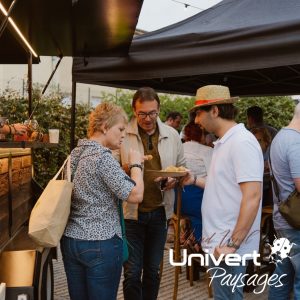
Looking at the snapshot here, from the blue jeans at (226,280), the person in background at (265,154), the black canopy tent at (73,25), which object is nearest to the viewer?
the blue jeans at (226,280)

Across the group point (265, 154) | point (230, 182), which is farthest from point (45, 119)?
point (230, 182)

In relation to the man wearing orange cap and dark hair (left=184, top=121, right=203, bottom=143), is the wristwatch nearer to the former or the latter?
the man wearing orange cap

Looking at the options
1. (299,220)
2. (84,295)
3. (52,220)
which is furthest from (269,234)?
(52,220)

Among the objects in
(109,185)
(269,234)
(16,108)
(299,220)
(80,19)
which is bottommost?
(269,234)

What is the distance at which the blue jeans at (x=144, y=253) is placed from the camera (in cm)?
344

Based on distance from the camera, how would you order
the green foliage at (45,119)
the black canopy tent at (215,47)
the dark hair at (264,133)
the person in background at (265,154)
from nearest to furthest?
the black canopy tent at (215,47)
the person in background at (265,154)
the dark hair at (264,133)
the green foliage at (45,119)

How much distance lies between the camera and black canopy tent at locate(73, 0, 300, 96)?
324 cm

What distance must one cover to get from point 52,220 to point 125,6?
1.65 meters

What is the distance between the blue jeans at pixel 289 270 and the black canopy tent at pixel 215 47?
49.8 inches

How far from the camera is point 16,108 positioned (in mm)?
7816

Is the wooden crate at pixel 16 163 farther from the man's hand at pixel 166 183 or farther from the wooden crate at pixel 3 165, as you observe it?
the man's hand at pixel 166 183

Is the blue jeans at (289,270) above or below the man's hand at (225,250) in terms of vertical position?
below

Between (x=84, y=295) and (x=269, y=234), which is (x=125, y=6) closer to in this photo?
(x=84, y=295)

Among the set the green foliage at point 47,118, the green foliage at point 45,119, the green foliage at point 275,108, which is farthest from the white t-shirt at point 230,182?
the green foliage at point 275,108
